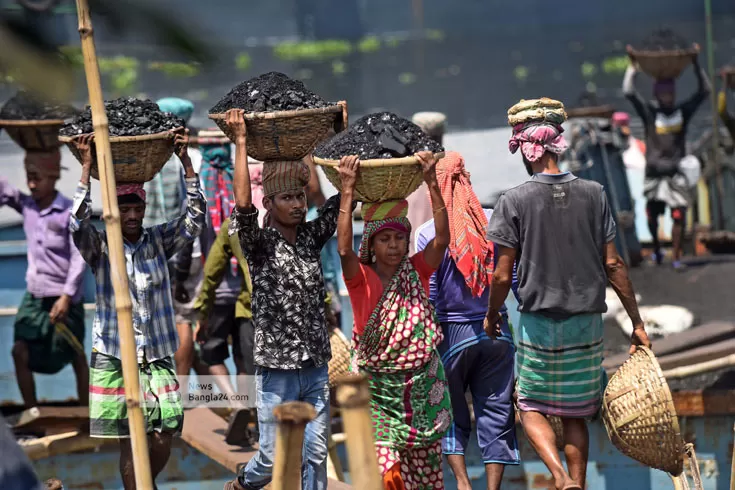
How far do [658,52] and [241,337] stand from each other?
610cm

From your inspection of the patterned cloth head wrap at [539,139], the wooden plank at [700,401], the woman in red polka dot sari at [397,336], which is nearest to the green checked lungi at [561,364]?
the woman in red polka dot sari at [397,336]

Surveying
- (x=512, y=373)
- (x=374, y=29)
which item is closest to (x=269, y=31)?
(x=374, y=29)

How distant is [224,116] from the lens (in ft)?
17.3

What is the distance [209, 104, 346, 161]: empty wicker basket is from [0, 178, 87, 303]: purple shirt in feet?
8.74

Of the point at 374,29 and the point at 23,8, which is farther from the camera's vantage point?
the point at 374,29

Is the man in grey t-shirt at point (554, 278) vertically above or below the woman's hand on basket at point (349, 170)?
below

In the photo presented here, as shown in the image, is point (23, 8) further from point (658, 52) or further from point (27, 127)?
point (658, 52)

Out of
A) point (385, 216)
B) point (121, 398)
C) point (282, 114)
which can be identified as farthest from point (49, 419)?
point (282, 114)

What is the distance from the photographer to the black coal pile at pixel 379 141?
5.32m

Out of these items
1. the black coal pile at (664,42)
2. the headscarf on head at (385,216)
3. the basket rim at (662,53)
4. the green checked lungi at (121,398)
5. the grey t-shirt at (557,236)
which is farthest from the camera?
the black coal pile at (664,42)

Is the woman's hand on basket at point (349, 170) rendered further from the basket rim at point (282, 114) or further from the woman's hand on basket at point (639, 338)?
the woman's hand on basket at point (639, 338)

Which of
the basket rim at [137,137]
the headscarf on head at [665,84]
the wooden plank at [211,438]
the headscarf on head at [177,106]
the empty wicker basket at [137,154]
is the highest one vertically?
the headscarf on head at [665,84]

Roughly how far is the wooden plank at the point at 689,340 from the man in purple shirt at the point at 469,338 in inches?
75.5

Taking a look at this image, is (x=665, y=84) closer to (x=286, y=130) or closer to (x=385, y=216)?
(x=385, y=216)
